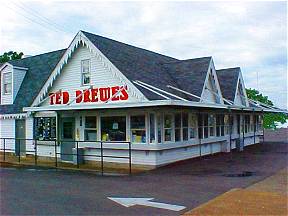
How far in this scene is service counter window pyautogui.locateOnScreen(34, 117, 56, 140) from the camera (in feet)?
67.7

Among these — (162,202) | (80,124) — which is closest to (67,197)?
(162,202)

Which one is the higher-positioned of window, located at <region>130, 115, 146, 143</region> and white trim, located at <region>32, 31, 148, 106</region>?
white trim, located at <region>32, 31, 148, 106</region>

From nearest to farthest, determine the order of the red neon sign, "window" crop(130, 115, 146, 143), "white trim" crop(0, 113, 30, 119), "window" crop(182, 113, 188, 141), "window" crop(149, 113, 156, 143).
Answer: "window" crop(149, 113, 156, 143) < "window" crop(130, 115, 146, 143) < the red neon sign < "window" crop(182, 113, 188, 141) < "white trim" crop(0, 113, 30, 119)

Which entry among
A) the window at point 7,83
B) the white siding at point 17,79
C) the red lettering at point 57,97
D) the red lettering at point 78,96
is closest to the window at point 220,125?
the red lettering at point 78,96

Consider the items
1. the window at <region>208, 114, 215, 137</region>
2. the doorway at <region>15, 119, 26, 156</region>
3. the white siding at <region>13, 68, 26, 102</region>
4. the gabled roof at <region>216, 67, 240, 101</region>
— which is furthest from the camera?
the gabled roof at <region>216, 67, 240, 101</region>

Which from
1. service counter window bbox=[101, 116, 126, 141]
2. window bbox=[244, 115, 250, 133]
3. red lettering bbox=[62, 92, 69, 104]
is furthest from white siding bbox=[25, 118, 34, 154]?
window bbox=[244, 115, 250, 133]

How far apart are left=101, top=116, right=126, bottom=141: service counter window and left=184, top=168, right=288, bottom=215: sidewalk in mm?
7373

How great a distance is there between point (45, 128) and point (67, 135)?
186 cm

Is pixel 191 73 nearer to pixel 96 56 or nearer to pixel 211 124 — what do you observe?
pixel 211 124

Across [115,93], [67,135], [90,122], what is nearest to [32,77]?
[67,135]

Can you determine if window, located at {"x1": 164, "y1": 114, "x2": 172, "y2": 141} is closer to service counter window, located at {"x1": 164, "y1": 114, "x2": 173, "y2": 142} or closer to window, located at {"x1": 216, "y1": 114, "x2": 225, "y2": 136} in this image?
service counter window, located at {"x1": 164, "y1": 114, "x2": 173, "y2": 142}

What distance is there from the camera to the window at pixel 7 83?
79.4 feet

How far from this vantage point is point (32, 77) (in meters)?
24.5

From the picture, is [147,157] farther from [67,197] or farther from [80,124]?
[67,197]
